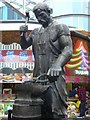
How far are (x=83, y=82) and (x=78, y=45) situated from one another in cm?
199

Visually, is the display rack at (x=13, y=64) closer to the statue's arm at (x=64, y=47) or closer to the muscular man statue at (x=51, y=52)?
the muscular man statue at (x=51, y=52)

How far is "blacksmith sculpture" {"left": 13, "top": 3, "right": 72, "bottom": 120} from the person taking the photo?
10.9 feet

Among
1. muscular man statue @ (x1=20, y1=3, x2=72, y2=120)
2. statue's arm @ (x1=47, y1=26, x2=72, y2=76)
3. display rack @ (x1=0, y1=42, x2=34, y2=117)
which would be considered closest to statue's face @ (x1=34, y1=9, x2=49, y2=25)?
muscular man statue @ (x1=20, y1=3, x2=72, y2=120)

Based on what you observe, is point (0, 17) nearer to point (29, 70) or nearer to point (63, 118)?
point (29, 70)

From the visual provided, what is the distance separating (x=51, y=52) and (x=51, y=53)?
11 millimetres

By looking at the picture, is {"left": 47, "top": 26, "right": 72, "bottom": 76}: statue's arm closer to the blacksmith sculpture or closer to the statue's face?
the blacksmith sculpture

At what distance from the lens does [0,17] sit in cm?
1752

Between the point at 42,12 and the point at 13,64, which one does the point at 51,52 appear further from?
the point at 13,64

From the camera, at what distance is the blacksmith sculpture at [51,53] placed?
333 cm

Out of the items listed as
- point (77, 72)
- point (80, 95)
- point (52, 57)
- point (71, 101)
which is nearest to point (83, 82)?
point (77, 72)

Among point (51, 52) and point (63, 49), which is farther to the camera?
point (51, 52)

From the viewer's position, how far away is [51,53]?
3.58 meters

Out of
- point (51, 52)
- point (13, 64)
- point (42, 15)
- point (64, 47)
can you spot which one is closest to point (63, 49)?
point (64, 47)

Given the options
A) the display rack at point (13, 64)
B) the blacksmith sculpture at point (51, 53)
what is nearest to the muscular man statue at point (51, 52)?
the blacksmith sculpture at point (51, 53)
